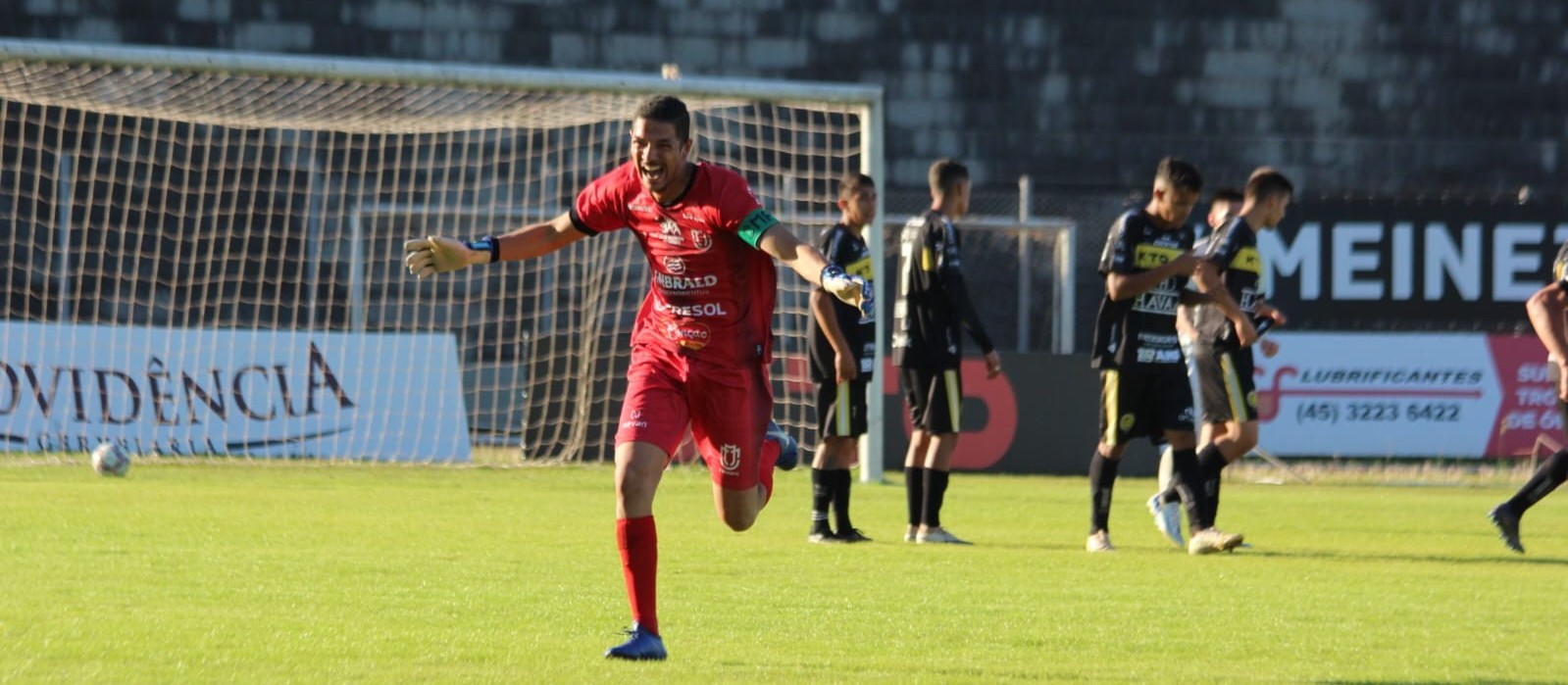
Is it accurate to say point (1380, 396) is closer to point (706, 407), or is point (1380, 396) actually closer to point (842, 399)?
point (842, 399)

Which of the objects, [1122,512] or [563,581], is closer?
[563,581]

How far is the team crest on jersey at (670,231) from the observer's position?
21.6 feet

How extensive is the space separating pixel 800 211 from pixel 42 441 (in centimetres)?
657

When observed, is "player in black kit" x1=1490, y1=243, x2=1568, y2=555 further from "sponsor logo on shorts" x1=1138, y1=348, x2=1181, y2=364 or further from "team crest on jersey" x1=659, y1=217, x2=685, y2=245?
"team crest on jersey" x1=659, y1=217, x2=685, y2=245

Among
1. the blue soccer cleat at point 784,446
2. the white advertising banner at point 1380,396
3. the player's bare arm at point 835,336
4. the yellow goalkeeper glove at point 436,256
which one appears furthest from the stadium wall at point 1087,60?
the yellow goalkeeper glove at point 436,256

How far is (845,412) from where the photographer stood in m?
10.6

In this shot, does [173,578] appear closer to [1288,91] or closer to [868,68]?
[868,68]

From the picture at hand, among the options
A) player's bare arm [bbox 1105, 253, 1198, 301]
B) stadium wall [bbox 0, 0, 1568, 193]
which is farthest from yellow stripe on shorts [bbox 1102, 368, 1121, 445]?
stadium wall [bbox 0, 0, 1568, 193]

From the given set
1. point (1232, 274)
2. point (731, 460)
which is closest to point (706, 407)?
point (731, 460)

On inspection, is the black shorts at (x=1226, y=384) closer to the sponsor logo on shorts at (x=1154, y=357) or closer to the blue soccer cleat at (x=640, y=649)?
the sponsor logo on shorts at (x=1154, y=357)

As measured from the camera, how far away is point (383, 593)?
7641mm

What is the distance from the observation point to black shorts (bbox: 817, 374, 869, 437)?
1062 centimetres

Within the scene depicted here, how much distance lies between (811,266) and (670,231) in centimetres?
63

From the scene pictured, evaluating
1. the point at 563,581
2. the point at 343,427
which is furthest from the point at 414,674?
the point at 343,427
